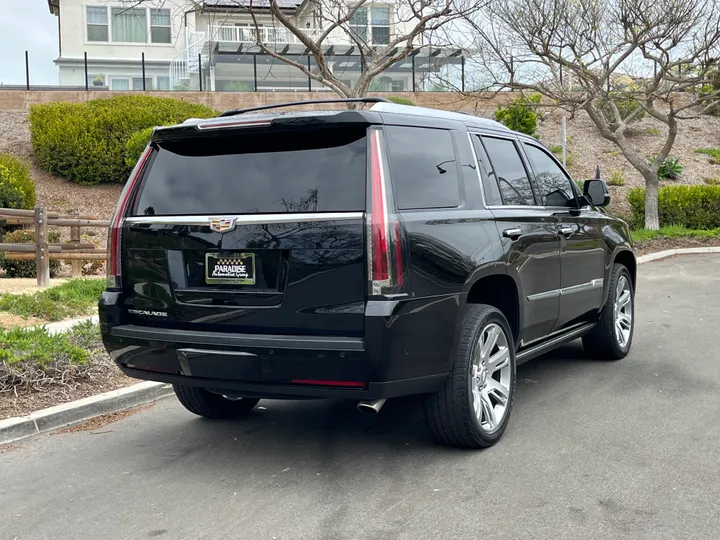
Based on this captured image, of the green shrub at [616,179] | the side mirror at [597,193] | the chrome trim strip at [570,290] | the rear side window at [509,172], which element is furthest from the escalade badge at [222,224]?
the green shrub at [616,179]

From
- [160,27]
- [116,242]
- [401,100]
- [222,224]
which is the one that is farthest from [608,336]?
[160,27]

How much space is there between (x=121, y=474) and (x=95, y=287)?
20.8 ft

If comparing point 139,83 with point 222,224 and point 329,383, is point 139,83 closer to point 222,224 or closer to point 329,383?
point 222,224

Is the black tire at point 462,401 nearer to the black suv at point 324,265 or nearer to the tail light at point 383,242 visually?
the black suv at point 324,265

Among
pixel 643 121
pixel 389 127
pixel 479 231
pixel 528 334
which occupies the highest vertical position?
pixel 643 121

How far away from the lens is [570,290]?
20.4ft

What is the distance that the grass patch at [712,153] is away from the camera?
27.8 meters

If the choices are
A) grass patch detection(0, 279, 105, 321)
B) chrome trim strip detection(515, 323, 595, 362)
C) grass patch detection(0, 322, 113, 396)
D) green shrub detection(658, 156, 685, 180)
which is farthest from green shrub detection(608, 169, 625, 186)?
grass patch detection(0, 322, 113, 396)

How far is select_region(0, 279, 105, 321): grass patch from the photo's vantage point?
8.93 metres

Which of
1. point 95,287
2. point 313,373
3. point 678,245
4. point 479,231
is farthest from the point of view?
point 678,245

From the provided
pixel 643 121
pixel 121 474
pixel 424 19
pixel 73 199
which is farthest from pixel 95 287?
pixel 643 121

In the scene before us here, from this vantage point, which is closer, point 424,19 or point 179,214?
point 179,214

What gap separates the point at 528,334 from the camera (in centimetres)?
557

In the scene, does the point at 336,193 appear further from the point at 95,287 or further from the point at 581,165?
the point at 581,165
